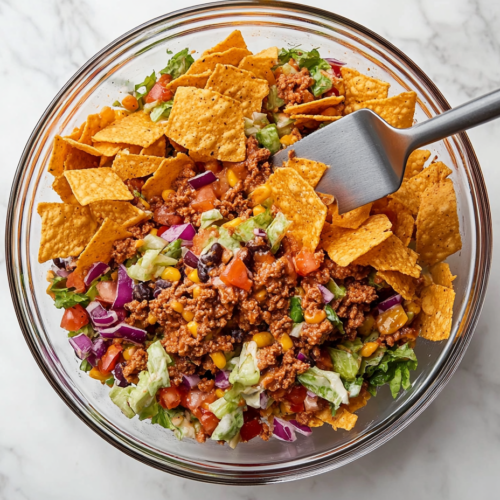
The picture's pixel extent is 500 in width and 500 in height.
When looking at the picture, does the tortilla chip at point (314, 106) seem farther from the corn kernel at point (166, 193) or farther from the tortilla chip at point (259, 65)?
the corn kernel at point (166, 193)

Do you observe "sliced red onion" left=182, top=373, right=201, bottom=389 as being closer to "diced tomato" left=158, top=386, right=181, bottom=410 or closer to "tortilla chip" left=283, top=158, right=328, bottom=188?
"diced tomato" left=158, top=386, right=181, bottom=410

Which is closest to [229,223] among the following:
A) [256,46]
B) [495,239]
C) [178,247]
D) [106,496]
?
[178,247]

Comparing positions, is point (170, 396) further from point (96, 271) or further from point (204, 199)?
point (204, 199)

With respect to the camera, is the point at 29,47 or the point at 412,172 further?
the point at 29,47

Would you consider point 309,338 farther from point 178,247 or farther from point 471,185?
point 471,185

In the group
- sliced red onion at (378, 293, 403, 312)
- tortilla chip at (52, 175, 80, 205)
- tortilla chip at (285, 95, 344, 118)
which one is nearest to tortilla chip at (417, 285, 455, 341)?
sliced red onion at (378, 293, 403, 312)
